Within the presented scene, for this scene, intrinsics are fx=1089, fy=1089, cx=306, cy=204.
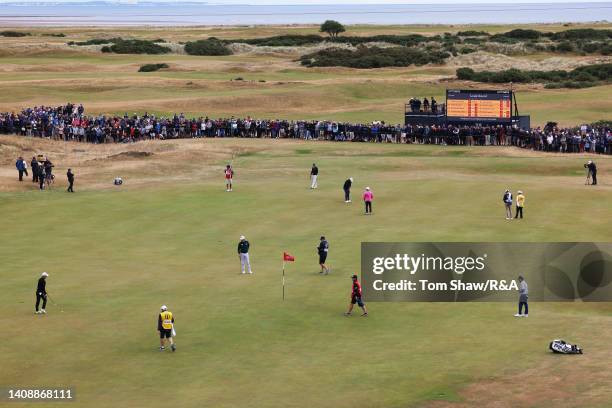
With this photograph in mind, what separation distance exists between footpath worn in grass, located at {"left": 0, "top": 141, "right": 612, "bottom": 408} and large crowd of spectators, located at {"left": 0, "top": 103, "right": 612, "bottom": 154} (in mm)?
13914

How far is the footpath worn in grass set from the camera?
2980cm

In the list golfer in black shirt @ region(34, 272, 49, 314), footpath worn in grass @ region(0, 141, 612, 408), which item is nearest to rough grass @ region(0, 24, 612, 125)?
footpath worn in grass @ region(0, 141, 612, 408)

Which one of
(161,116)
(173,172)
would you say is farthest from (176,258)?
(161,116)

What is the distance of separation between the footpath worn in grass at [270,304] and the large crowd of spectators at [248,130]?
548 inches

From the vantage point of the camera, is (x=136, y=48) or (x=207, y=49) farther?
(x=136, y=48)

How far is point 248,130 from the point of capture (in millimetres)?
85562

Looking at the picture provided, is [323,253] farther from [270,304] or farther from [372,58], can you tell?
[372,58]

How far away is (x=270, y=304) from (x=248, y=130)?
159 feet

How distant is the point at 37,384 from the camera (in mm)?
29516

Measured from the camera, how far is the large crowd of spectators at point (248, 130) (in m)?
81.5

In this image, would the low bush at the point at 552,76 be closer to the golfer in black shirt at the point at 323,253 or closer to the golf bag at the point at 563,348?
the golfer in black shirt at the point at 323,253

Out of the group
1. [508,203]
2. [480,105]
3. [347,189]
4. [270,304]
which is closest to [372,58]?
[480,105]

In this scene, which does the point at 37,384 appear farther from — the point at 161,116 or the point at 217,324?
the point at 161,116

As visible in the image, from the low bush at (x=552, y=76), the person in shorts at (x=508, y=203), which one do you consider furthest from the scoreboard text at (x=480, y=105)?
the low bush at (x=552, y=76)
